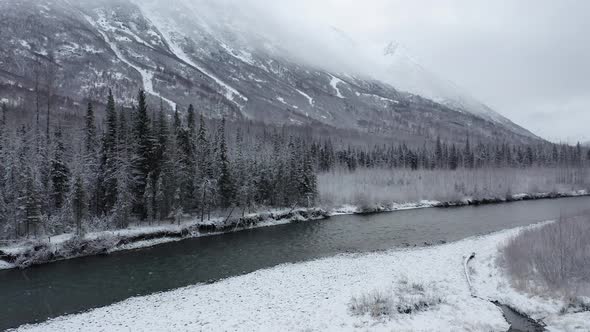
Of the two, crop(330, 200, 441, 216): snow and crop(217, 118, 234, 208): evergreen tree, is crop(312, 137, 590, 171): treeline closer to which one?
crop(330, 200, 441, 216): snow

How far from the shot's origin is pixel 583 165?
160125 mm

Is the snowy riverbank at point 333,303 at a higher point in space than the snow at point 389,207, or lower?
lower

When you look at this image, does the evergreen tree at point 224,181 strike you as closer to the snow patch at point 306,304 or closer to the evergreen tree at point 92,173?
the evergreen tree at point 92,173

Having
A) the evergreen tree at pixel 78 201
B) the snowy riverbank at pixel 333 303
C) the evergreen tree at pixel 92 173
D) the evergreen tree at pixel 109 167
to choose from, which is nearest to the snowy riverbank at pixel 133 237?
the evergreen tree at pixel 78 201

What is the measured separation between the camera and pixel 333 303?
23656 mm

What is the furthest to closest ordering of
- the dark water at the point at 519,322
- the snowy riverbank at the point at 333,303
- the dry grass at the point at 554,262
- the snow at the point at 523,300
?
1. the dry grass at the point at 554,262
2. the snowy riverbank at the point at 333,303
3. the dark water at the point at 519,322
4. the snow at the point at 523,300

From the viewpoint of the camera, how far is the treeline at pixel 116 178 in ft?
155

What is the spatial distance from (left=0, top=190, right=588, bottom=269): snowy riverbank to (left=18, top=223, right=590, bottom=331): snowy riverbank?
21361mm

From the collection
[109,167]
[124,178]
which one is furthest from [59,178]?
[124,178]

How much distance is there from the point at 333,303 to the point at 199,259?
22587 millimetres

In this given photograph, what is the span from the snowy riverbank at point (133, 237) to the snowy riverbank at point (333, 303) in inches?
841

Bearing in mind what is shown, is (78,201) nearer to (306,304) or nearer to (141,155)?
(141,155)

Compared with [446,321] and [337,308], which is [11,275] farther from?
[446,321]

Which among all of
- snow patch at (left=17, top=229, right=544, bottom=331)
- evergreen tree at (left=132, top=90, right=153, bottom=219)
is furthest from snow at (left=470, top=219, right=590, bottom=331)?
evergreen tree at (left=132, top=90, right=153, bottom=219)
